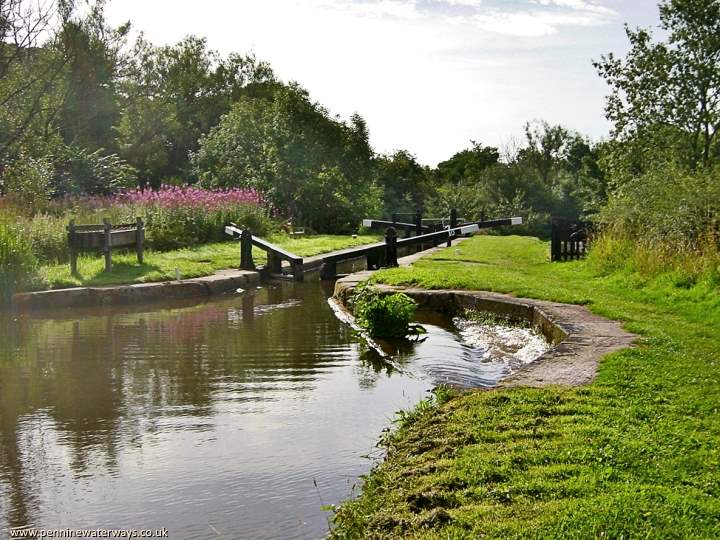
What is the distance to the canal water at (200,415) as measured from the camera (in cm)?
479

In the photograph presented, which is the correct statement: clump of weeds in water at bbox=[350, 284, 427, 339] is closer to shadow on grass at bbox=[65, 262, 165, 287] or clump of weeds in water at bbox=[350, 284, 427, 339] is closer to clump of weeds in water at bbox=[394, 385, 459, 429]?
clump of weeds in water at bbox=[394, 385, 459, 429]

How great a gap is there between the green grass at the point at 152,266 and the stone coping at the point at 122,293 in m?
0.41

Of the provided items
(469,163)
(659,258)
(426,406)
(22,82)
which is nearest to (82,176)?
(22,82)

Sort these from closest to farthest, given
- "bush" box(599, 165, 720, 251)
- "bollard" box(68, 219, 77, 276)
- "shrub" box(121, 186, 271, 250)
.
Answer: "bush" box(599, 165, 720, 251) < "bollard" box(68, 219, 77, 276) < "shrub" box(121, 186, 271, 250)

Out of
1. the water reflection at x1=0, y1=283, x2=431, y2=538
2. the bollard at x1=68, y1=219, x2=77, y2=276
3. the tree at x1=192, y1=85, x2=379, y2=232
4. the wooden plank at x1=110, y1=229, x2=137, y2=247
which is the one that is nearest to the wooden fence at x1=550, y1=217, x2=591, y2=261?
the water reflection at x1=0, y1=283, x2=431, y2=538

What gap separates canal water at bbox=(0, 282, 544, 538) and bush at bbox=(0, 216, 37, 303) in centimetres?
116

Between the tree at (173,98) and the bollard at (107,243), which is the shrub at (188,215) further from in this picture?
the tree at (173,98)

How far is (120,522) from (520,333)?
22.1 feet

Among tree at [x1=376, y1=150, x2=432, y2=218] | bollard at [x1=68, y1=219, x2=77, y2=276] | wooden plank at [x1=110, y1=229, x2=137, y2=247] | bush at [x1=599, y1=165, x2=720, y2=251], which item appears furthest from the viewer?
tree at [x1=376, y1=150, x2=432, y2=218]

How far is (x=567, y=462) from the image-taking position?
4559 millimetres

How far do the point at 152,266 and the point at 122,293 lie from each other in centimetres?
221

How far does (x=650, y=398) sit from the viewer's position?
599 centimetres

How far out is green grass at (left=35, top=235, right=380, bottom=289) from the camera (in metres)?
13.9

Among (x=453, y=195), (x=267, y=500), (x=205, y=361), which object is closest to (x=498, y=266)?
(x=205, y=361)
